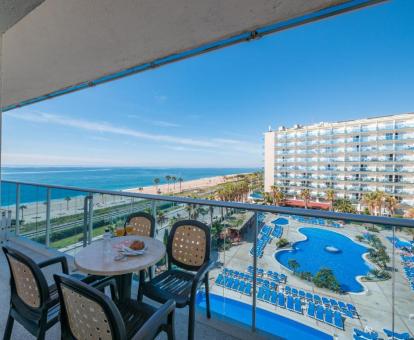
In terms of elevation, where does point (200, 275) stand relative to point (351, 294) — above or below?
above

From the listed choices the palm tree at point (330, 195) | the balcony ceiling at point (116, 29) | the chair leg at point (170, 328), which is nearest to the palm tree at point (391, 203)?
the palm tree at point (330, 195)

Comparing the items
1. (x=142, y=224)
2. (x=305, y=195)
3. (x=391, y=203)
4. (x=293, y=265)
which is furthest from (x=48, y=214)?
(x=391, y=203)

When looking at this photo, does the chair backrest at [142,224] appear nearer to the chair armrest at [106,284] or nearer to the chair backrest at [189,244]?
the chair backrest at [189,244]

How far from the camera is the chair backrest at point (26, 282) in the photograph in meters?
1.08

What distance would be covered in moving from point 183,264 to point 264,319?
86 centimetres

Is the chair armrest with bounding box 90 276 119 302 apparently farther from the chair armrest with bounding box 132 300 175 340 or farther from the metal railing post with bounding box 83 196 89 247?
the metal railing post with bounding box 83 196 89 247

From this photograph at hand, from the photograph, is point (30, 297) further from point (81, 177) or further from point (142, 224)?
point (81, 177)

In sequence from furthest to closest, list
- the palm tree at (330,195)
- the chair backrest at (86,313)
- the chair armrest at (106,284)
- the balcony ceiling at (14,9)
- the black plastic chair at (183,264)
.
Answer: the palm tree at (330,195) → the balcony ceiling at (14,9) → the black plastic chair at (183,264) → the chair armrest at (106,284) → the chair backrest at (86,313)

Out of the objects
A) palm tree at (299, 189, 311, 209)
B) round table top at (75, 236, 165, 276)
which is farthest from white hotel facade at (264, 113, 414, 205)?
round table top at (75, 236, 165, 276)

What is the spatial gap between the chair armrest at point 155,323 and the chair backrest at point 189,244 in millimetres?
691

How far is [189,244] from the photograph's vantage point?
1.85 m

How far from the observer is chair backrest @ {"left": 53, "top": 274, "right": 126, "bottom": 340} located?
0.76 metres

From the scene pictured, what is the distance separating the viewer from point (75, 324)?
938 millimetres

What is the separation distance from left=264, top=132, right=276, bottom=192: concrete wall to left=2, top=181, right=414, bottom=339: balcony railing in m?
23.2
